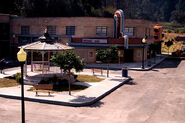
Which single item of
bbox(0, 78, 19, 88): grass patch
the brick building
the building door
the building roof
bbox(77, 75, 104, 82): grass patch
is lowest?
bbox(0, 78, 19, 88): grass patch

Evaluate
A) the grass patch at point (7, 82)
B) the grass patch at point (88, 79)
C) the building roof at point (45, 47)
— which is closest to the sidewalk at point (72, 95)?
the grass patch at point (7, 82)

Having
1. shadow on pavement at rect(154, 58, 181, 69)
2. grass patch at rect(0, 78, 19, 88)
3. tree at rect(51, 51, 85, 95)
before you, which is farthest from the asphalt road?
shadow on pavement at rect(154, 58, 181, 69)

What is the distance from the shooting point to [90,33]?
41.4m

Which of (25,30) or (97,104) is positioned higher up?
(25,30)

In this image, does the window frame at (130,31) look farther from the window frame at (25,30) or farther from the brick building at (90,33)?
the window frame at (25,30)

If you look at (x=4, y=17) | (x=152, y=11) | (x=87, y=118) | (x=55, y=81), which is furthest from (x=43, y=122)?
(x=152, y=11)

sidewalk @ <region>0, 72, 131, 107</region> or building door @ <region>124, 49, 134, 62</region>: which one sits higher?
building door @ <region>124, 49, 134, 62</region>

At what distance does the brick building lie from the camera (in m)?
39.6

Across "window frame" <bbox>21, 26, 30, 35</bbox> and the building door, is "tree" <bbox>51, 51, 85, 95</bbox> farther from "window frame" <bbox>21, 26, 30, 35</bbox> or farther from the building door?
"window frame" <bbox>21, 26, 30, 35</bbox>

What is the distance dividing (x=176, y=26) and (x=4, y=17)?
10185 cm

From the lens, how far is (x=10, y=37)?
47.0 metres

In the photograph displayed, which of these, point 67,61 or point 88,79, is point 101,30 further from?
point 67,61

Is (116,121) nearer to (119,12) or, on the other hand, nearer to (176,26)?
(119,12)

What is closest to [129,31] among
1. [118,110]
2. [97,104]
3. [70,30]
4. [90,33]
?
[90,33]
